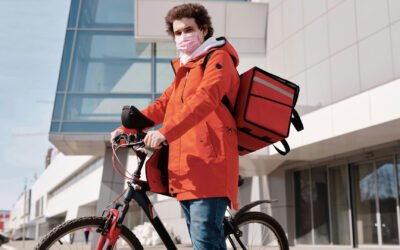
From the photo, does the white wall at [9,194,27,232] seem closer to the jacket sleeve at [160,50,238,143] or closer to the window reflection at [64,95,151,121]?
the window reflection at [64,95,151,121]

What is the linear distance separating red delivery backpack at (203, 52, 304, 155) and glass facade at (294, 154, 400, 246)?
12.3 meters

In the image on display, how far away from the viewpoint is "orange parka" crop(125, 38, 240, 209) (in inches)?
→ 117

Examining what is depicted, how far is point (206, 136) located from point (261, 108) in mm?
368

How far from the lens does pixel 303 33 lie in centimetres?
1712

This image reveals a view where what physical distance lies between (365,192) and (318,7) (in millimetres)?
5249

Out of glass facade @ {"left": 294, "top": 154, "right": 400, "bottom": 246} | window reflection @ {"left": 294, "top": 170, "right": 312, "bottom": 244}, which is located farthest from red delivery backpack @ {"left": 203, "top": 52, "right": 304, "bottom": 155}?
window reflection @ {"left": 294, "top": 170, "right": 312, "bottom": 244}

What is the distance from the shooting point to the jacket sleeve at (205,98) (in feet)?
9.63

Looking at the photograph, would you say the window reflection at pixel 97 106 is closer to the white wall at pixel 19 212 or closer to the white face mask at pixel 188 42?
the white face mask at pixel 188 42

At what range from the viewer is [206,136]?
305cm

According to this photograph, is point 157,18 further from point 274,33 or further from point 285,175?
point 285,175

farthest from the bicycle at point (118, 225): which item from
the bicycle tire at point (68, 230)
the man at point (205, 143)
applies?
the man at point (205, 143)

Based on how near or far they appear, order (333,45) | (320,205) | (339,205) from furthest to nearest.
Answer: (320,205)
(339,205)
(333,45)

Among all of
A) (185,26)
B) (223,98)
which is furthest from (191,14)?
(223,98)

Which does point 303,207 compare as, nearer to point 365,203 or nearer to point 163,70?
point 365,203
